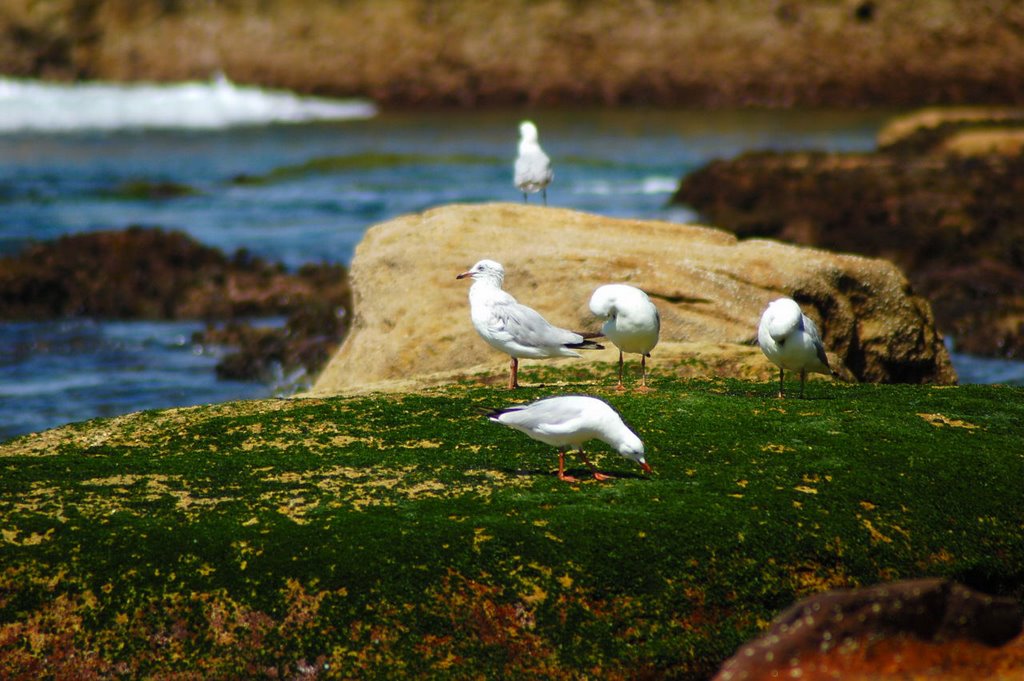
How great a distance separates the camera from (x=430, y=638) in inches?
236

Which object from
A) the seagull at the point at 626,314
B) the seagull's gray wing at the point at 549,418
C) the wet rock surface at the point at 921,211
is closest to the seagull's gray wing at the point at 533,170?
the wet rock surface at the point at 921,211

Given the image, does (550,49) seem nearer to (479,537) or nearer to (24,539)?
(479,537)

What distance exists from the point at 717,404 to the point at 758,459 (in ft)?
3.41

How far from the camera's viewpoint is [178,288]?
20469mm

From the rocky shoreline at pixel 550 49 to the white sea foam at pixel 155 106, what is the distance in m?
2.06

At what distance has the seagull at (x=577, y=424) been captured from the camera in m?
6.70

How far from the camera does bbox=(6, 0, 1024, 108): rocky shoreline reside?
60.2 metres

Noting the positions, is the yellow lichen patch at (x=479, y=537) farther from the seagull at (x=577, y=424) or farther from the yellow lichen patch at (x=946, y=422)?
the yellow lichen patch at (x=946, y=422)

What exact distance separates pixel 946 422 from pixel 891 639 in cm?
335

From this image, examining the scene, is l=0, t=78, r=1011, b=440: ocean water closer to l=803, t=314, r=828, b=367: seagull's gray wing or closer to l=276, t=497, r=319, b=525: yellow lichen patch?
l=276, t=497, r=319, b=525: yellow lichen patch

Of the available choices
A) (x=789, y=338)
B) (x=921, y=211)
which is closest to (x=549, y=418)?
(x=789, y=338)

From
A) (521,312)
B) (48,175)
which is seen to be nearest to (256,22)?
(48,175)

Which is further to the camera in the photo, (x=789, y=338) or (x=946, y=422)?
(x=789, y=338)

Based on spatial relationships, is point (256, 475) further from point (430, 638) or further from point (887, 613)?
point (887, 613)
